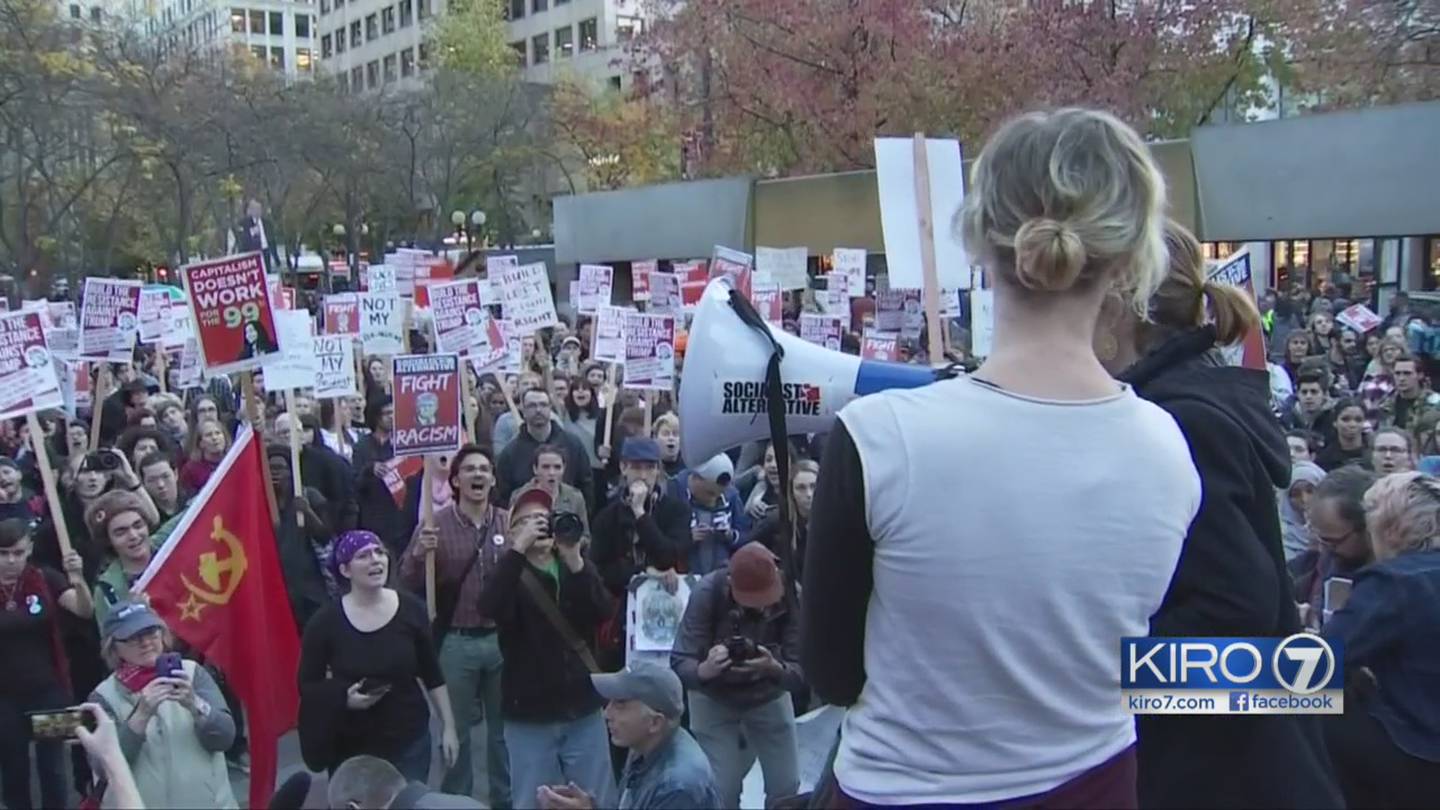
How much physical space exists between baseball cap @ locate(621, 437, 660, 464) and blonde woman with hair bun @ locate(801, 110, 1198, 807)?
645cm

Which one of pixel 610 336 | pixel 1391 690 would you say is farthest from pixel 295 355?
pixel 1391 690

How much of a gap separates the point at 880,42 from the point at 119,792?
23632 mm

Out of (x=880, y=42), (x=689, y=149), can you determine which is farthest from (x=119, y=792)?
(x=689, y=149)

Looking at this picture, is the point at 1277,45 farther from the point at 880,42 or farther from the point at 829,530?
the point at 829,530

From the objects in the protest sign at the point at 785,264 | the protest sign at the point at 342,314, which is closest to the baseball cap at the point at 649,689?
the protest sign at the point at 342,314

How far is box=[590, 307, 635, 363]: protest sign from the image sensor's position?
39.3ft

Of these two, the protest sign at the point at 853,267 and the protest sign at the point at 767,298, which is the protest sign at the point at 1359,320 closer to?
the protest sign at the point at 853,267

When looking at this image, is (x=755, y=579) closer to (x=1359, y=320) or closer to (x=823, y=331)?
(x=823, y=331)

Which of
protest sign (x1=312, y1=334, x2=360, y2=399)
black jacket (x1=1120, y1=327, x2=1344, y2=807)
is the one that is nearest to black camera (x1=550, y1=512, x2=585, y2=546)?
black jacket (x1=1120, y1=327, x2=1344, y2=807)

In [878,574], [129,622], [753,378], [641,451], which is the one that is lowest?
[129,622]

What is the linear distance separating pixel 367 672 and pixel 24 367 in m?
4.49

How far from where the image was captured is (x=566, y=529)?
6363 mm

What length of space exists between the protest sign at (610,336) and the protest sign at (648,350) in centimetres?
18

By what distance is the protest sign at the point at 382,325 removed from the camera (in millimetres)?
12938
